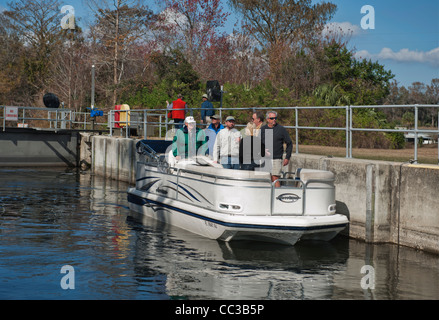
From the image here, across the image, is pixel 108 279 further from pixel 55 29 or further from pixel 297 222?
pixel 55 29

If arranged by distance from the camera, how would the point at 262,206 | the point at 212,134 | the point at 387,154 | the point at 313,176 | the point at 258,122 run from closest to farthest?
the point at 262,206 → the point at 313,176 → the point at 258,122 → the point at 212,134 → the point at 387,154

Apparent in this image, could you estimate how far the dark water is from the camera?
8.58 meters

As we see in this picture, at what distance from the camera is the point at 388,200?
11.9 meters

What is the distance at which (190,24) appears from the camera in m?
44.7

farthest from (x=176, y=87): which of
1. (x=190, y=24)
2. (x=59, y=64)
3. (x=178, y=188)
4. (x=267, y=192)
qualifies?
(x=267, y=192)

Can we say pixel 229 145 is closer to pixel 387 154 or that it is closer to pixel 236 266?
pixel 236 266

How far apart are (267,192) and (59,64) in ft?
133

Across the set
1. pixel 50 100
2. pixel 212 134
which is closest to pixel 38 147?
pixel 50 100

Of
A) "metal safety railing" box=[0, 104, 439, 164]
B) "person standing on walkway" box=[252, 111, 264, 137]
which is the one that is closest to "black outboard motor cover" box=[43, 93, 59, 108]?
"metal safety railing" box=[0, 104, 439, 164]

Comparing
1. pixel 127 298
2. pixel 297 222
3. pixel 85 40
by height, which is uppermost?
pixel 85 40

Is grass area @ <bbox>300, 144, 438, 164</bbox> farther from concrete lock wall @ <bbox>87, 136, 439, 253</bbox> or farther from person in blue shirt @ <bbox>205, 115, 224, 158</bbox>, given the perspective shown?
person in blue shirt @ <bbox>205, 115, 224, 158</bbox>

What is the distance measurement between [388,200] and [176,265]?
4388mm

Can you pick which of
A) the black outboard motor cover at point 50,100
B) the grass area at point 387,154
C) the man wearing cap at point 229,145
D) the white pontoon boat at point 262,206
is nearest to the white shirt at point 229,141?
the man wearing cap at point 229,145

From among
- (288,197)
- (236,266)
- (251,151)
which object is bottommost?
(236,266)
